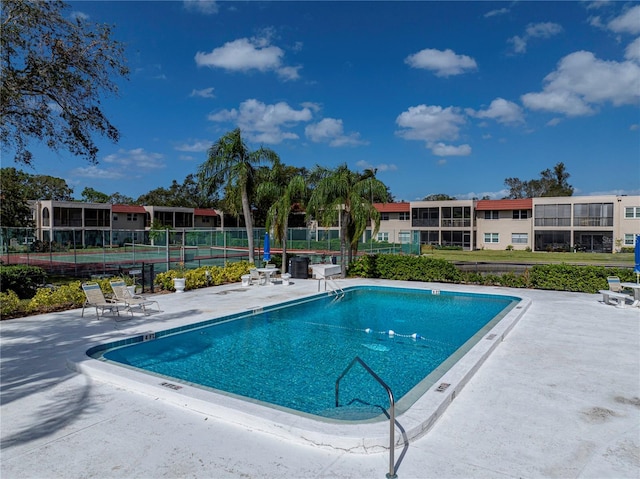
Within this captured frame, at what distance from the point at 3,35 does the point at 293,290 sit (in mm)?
11521

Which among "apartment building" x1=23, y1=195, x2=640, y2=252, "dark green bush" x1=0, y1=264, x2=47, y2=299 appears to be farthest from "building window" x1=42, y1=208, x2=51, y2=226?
"dark green bush" x1=0, y1=264, x2=47, y2=299

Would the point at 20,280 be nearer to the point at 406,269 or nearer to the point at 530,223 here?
the point at 406,269

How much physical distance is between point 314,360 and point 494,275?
1129 centimetres

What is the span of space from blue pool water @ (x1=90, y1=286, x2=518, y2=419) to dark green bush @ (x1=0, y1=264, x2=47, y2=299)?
662 centimetres

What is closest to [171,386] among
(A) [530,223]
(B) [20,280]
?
(B) [20,280]

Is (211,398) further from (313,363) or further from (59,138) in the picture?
(59,138)

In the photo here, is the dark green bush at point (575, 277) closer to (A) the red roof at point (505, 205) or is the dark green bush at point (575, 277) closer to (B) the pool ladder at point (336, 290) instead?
(B) the pool ladder at point (336, 290)

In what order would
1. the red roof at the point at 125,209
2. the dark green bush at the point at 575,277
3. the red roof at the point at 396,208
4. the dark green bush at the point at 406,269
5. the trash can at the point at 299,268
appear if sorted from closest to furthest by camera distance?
the dark green bush at the point at 575,277 → the dark green bush at the point at 406,269 → the trash can at the point at 299,268 → the red roof at the point at 125,209 → the red roof at the point at 396,208

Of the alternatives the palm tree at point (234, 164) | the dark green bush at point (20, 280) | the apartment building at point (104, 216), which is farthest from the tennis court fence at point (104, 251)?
the apartment building at point (104, 216)

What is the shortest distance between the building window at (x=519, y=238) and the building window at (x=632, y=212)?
8879mm

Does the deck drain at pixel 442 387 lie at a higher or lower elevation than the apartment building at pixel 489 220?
lower

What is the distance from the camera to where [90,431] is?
4.57m

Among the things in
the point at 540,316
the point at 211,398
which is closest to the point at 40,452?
the point at 211,398

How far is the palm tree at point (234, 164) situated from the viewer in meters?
19.6
